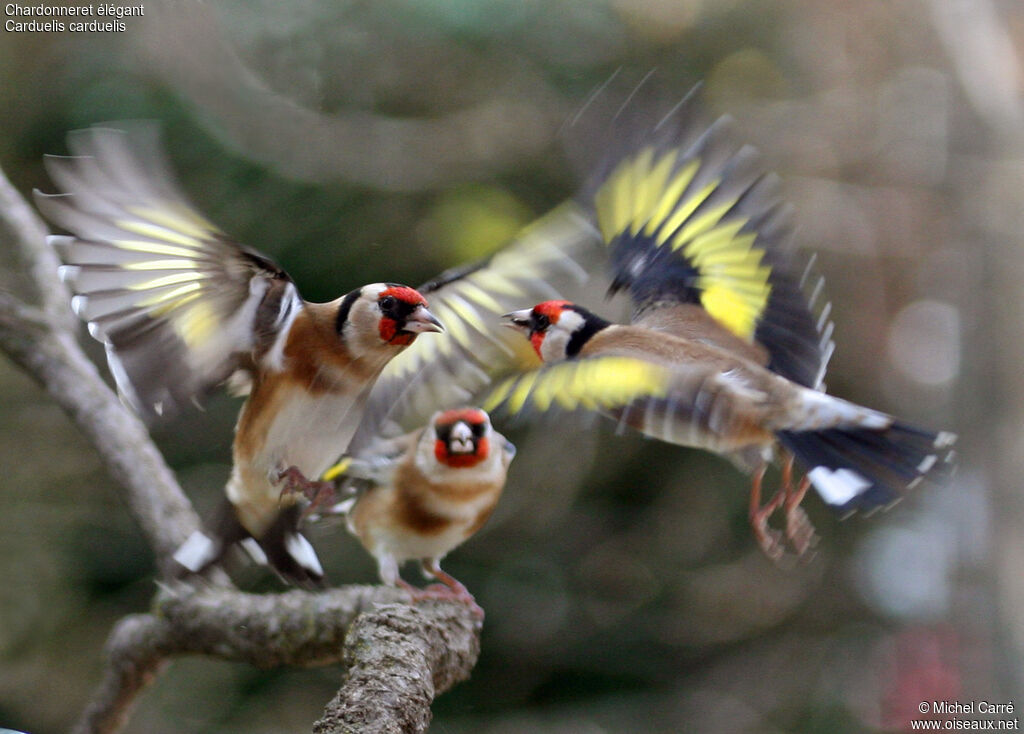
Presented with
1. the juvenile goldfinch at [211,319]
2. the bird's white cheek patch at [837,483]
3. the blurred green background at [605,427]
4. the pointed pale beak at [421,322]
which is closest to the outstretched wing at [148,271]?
the juvenile goldfinch at [211,319]

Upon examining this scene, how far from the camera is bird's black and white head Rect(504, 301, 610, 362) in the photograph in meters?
0.86

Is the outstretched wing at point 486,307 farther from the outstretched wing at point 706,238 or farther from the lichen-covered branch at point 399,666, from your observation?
the lichen-covered branch at point 399,666

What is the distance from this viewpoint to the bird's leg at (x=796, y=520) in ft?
2.49

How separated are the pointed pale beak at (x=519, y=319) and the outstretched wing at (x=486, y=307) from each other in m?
0.02

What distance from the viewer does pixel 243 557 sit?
1160 millimetres

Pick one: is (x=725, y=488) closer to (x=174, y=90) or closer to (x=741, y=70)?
(x=741, y=70)

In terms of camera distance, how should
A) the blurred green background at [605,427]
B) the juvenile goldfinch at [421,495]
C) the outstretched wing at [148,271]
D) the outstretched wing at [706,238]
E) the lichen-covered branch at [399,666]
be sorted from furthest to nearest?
1. the blurred green background at [605,427]
2. the juvenile goldfinch at [421,495]
3. the outstretched wing at [706,238]
4. the lichen-covered branch at [399,666]
5. the outstretched wing at [148,271]

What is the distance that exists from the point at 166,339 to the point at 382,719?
0.34 m

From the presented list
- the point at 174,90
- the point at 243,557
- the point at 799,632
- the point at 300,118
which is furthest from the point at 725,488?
the point at 243,557

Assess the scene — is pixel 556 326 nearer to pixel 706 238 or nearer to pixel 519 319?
pixel 519 319

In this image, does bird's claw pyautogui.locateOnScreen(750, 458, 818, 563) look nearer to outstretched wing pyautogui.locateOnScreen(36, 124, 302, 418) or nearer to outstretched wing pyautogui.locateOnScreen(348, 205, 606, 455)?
outstretched wing pyautogui.locateOnScreen(348, 205, 606, 455)

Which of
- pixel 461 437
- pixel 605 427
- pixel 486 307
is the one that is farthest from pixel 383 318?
pixel 605 427

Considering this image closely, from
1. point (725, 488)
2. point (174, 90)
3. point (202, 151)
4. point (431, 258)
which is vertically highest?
point (174, 90)

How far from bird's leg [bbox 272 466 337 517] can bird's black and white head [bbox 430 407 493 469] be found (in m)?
0.14
